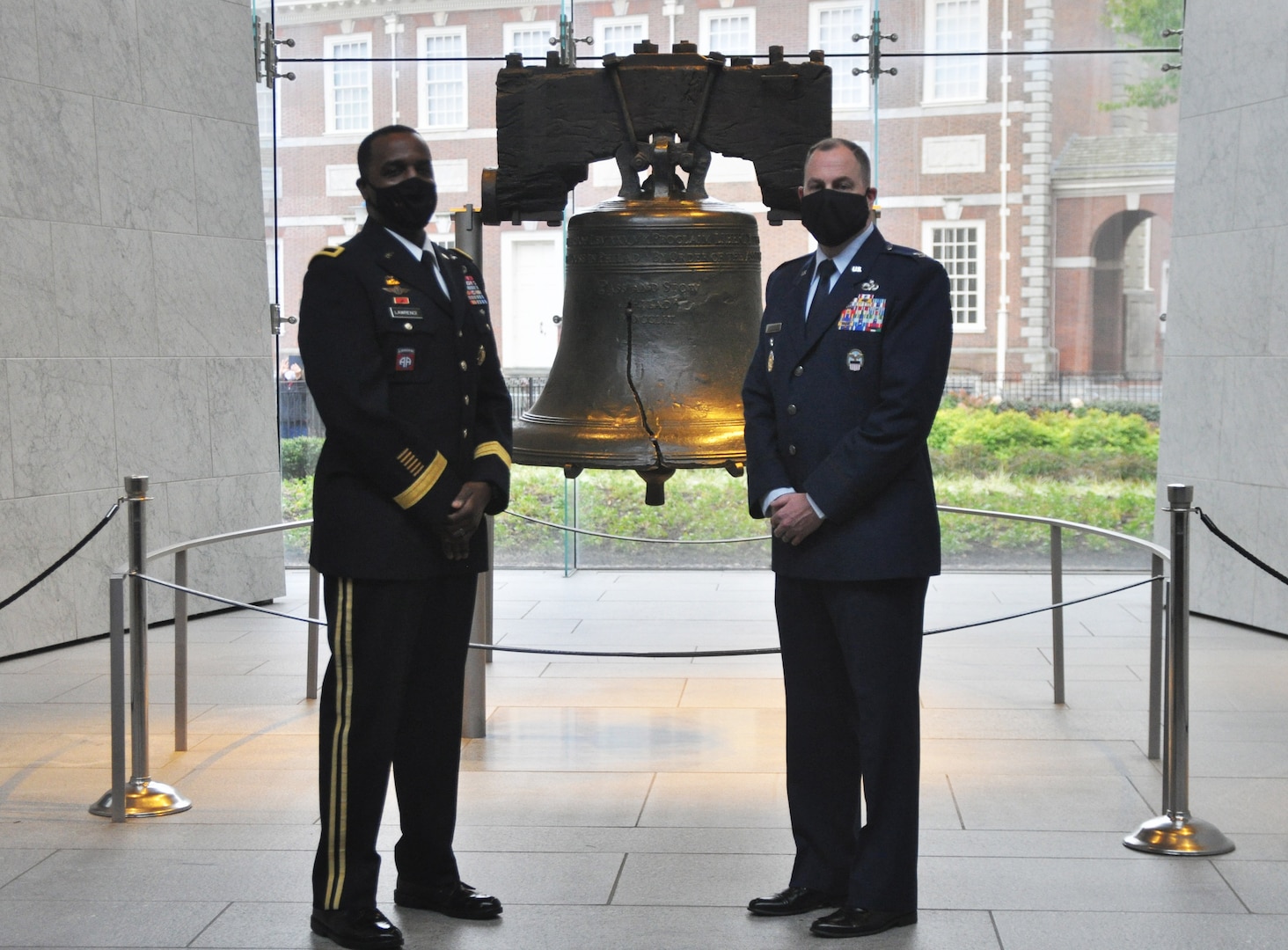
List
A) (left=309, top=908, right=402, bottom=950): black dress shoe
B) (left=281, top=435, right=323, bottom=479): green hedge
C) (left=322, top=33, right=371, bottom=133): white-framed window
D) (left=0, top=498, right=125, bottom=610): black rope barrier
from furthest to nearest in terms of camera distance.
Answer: (left=281, top=435, right=323, bottom=479): green hedge → (left=322, top=33, right=371, bottom=133): white-framed window → (left=0, top=498, right=125, bottom=610): black rope barrier → (left=309, top=908, right=402, bottom=950): black dress shoe

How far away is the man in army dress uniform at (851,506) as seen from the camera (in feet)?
10.8

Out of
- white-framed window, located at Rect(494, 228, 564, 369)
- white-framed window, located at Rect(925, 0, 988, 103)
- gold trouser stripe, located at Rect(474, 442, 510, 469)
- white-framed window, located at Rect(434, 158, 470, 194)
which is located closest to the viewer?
gold trouser stripe, located at Rect(474, 442, 510, 469)

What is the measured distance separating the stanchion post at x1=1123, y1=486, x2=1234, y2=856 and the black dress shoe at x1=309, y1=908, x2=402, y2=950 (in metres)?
1.97

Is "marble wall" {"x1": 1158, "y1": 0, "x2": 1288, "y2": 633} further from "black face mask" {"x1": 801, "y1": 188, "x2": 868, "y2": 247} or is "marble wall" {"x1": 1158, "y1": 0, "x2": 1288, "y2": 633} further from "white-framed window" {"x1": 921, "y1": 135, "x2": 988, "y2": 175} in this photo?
"black face mask" {"x1": 801, "y1": 188, "x2": 868, "y2": 247}

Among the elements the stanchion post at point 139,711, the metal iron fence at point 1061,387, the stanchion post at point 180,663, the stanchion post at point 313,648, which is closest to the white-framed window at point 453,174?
the metal iron fence at point 1061,387

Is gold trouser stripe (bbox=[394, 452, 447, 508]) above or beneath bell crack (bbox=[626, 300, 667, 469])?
beneath

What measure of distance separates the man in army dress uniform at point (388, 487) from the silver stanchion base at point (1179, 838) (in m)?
1.76

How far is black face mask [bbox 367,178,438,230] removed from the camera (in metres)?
3.30

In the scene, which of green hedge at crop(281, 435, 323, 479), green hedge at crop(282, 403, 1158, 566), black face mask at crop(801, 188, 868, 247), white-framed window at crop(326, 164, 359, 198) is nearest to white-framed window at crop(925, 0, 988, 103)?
green hedge at crop(282, 403, 1158, 566)

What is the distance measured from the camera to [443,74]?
934 cm

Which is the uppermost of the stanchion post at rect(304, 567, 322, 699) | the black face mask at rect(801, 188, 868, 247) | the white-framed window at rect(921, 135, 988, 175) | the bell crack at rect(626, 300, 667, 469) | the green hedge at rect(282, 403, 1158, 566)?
the white-framed window at rect(921, 135, 988, 175)

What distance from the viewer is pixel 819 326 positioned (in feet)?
11.1

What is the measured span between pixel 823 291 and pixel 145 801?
2.52 meters

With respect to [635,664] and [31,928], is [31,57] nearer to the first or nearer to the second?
[635,664]
